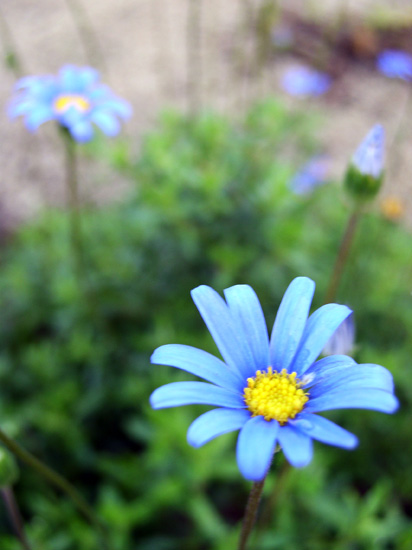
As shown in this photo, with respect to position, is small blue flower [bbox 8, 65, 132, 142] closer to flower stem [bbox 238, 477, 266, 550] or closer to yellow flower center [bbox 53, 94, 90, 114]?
yellow flower center [bbox 53, 94, 90, 114]

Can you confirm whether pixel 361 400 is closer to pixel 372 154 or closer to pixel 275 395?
pixel 275 395

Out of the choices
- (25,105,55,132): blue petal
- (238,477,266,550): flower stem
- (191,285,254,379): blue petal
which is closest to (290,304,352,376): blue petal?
(191,285,254,379): blue petal

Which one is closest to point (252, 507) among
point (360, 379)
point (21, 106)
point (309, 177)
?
point (360, 379)

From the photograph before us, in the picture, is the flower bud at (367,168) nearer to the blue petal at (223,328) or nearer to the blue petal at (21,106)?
the blue petal at (223,328)

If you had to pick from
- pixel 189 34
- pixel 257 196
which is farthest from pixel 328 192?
pixel 189 34

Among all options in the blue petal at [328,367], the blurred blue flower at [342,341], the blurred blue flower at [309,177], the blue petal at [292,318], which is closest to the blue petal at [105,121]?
the blurred blue flower at [342,341]

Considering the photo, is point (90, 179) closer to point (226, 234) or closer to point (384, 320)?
point (226, 234)

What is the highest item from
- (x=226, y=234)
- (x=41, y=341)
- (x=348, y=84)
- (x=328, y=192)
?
(x=348, y=84)
